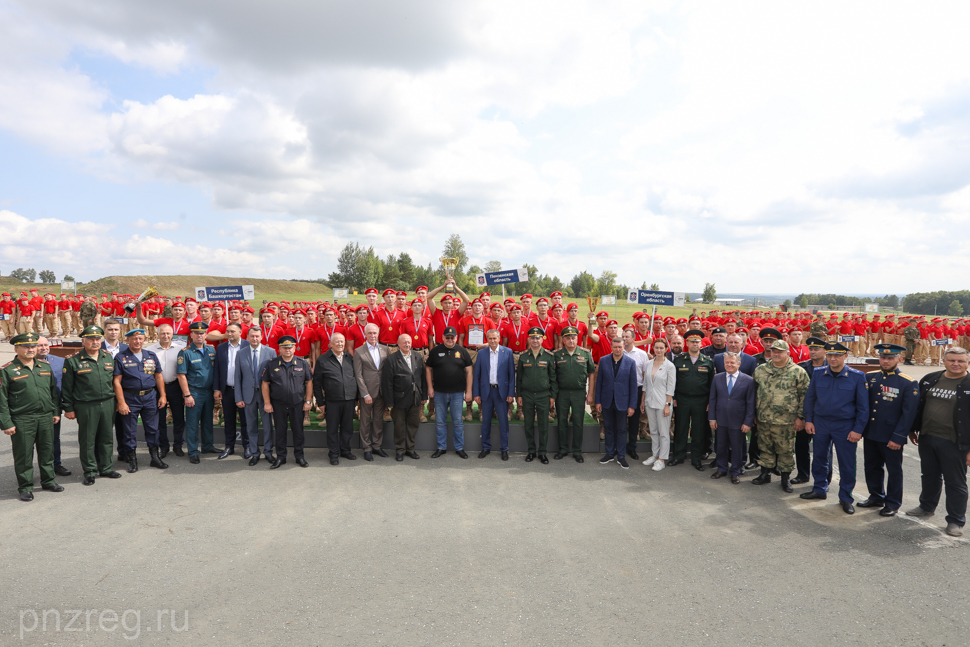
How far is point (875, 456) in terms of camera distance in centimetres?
597

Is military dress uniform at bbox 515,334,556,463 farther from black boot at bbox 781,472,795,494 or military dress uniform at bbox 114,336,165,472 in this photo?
military dress uniform at bbox 114,336,165,472

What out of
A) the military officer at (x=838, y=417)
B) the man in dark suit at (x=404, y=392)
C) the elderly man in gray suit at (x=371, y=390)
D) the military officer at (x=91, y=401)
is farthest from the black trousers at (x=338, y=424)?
the military officer at (x=838, y=417)

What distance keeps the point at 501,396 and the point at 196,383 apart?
16.4 ft

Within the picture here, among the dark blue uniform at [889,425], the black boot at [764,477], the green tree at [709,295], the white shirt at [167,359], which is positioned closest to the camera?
the dark blue uniform at [889,425]

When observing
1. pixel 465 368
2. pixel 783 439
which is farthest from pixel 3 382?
pixel 783 439

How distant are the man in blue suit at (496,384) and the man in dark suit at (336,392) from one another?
204 cm

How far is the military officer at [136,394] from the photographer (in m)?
6.83

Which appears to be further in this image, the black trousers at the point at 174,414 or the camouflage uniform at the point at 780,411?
the black trousers at the point at 174,414

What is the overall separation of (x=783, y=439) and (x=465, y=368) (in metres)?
4.85

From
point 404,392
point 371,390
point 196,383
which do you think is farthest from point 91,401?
point 404,392

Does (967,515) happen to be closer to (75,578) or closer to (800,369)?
(800,369)

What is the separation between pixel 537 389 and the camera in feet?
24.6

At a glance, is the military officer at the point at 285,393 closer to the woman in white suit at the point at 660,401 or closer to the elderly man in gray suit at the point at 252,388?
the elderly man in gray suit at the point at 252,388

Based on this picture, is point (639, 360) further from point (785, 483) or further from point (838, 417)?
point (838, 417)
